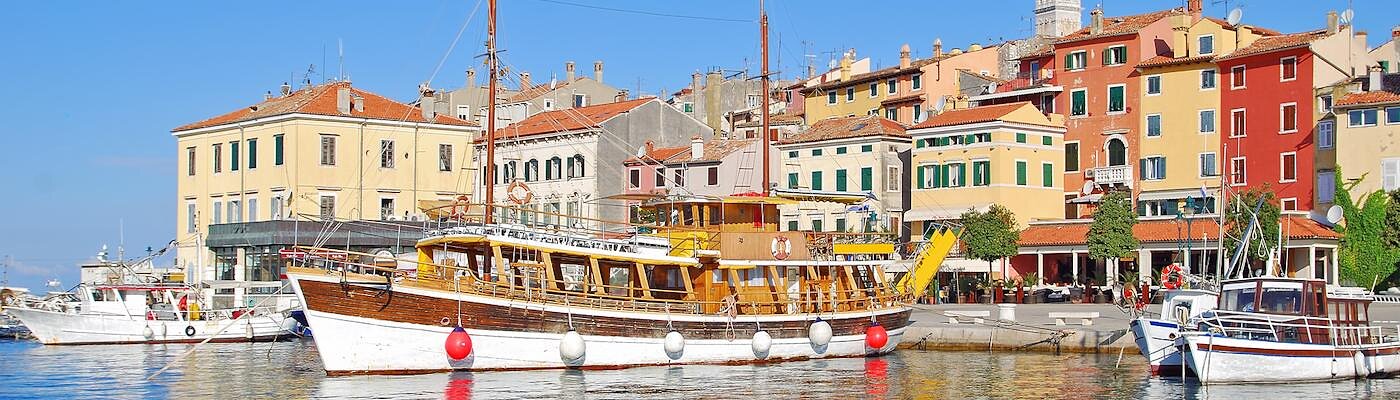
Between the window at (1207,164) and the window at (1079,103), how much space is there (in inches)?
194

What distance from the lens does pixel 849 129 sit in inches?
2650

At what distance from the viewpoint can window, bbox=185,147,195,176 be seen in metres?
67.2

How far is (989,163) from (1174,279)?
2386cm

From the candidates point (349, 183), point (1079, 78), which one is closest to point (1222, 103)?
point (1079, 78)

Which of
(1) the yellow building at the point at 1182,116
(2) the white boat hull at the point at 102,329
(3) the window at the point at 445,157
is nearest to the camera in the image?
(2) the white boat hull at the point at 102,329

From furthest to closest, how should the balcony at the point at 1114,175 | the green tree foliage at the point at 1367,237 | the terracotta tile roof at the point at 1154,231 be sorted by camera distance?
the balcony at the point at 1114,175, the terracotta tile roof at the point at 1154,231, the green tree foliage at the point at 1367,237

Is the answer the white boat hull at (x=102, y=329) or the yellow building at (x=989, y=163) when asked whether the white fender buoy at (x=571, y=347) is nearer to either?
the white boat hull at (x=102, y=329)

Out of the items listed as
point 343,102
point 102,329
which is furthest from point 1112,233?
point 102,329

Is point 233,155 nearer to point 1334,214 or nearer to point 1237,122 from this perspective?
point 1237,122

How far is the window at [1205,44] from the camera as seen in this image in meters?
61.5

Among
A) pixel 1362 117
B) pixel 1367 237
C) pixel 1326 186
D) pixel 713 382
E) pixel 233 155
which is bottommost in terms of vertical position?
pixel 713 382

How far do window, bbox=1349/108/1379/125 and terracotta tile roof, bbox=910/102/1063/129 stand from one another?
1181cm

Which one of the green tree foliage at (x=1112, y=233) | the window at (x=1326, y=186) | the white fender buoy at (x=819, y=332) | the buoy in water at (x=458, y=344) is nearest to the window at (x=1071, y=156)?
the green tree foliage at (x=1112, y=233)

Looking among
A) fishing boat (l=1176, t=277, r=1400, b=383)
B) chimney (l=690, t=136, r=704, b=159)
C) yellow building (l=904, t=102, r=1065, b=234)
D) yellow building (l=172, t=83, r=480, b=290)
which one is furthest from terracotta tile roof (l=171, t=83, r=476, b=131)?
fishing boat (l=1176, t=277, r=1400, b=383)
